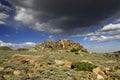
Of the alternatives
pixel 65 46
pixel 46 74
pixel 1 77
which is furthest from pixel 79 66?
pixel 65 46

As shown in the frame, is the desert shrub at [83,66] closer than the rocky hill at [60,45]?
Yes

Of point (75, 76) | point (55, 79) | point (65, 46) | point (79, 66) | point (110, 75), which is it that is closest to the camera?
point (55, 79)

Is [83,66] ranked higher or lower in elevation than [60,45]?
lower

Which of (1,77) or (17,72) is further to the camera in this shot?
(17,72)

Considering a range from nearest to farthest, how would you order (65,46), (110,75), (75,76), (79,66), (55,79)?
(55,79), (75,76), (110,75), (79,66), (65,46)

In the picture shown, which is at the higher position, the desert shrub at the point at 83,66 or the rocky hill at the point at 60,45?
the rocky hill at the point at 60,45

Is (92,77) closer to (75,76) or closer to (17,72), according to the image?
(75,76)

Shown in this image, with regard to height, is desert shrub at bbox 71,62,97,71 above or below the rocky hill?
below

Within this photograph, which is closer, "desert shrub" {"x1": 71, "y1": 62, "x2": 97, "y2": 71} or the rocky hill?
"desert shrub" {"x1": 71, "y1": 62, "x2": 97, "y2": 71}

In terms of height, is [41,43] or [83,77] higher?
[41,43]

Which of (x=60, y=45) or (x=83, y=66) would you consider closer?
(x=83, y=66)

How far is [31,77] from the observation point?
618 inches

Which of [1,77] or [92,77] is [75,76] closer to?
[92,77]

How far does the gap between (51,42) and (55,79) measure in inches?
2871
